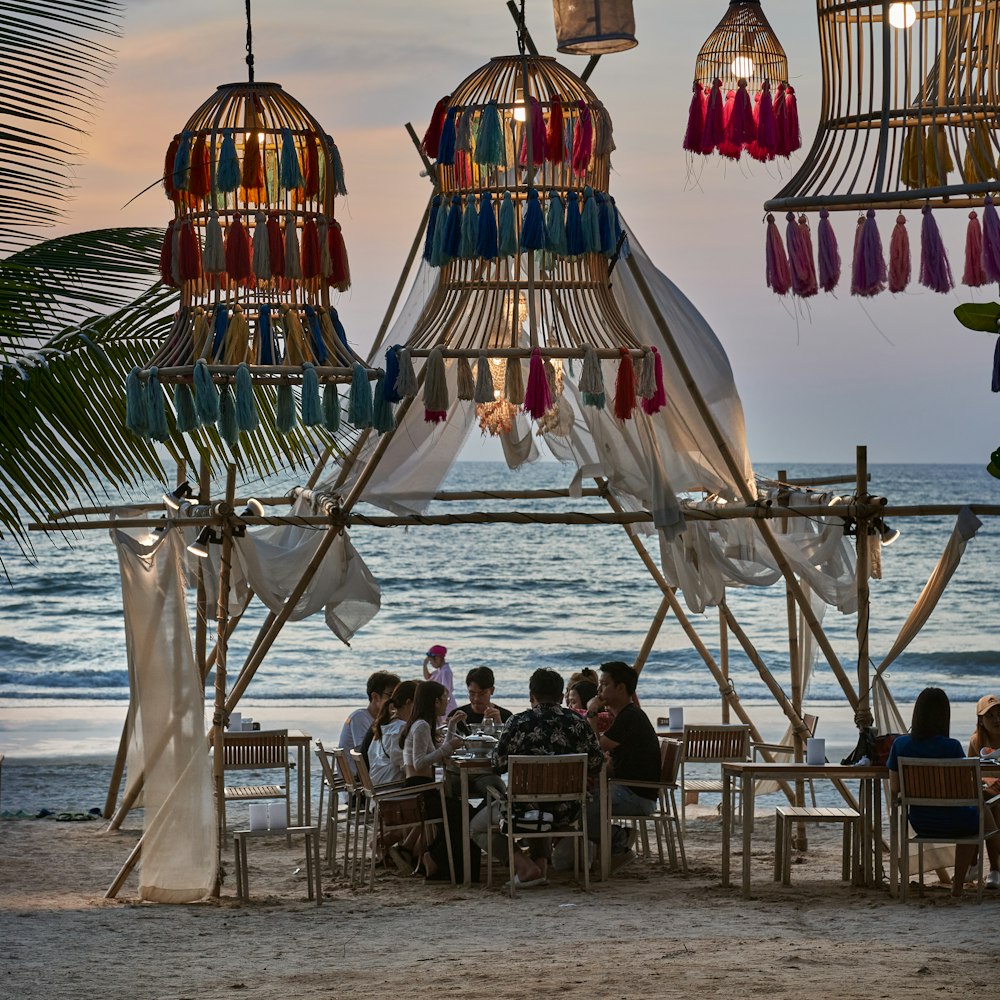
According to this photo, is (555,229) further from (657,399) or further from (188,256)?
(188,256)

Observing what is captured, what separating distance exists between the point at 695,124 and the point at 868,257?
4388 millimetres

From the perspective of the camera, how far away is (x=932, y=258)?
3.58 m

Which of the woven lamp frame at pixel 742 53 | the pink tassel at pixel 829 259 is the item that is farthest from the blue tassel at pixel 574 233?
the pink tassel at pixel 829 259

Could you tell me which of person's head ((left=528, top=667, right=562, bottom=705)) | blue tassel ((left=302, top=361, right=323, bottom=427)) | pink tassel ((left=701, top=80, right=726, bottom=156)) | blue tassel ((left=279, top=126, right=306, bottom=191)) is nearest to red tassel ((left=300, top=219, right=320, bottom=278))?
blue tassel ((left=279, top=126, right=306, bottom=191))

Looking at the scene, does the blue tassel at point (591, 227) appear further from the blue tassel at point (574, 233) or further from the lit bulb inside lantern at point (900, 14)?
the lit bulb inside lantern at point (900, 14)

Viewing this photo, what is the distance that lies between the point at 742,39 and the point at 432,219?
2.29m

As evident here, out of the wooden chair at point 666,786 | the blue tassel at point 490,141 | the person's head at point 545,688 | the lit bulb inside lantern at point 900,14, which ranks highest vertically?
the blue tassel at point 490,141

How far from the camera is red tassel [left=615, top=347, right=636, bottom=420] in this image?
804 cm

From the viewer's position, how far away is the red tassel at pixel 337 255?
685cm

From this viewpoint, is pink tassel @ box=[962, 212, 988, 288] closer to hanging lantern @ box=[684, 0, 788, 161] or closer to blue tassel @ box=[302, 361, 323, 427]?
blue tassel @ box=[302, 361, 323, 427]

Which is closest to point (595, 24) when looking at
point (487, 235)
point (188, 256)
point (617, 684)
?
point (487, 235)

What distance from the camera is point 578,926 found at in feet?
25.0

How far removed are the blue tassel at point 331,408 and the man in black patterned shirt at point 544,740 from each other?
237 cm

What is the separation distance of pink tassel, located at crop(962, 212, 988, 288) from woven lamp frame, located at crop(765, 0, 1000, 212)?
273 millimetres
